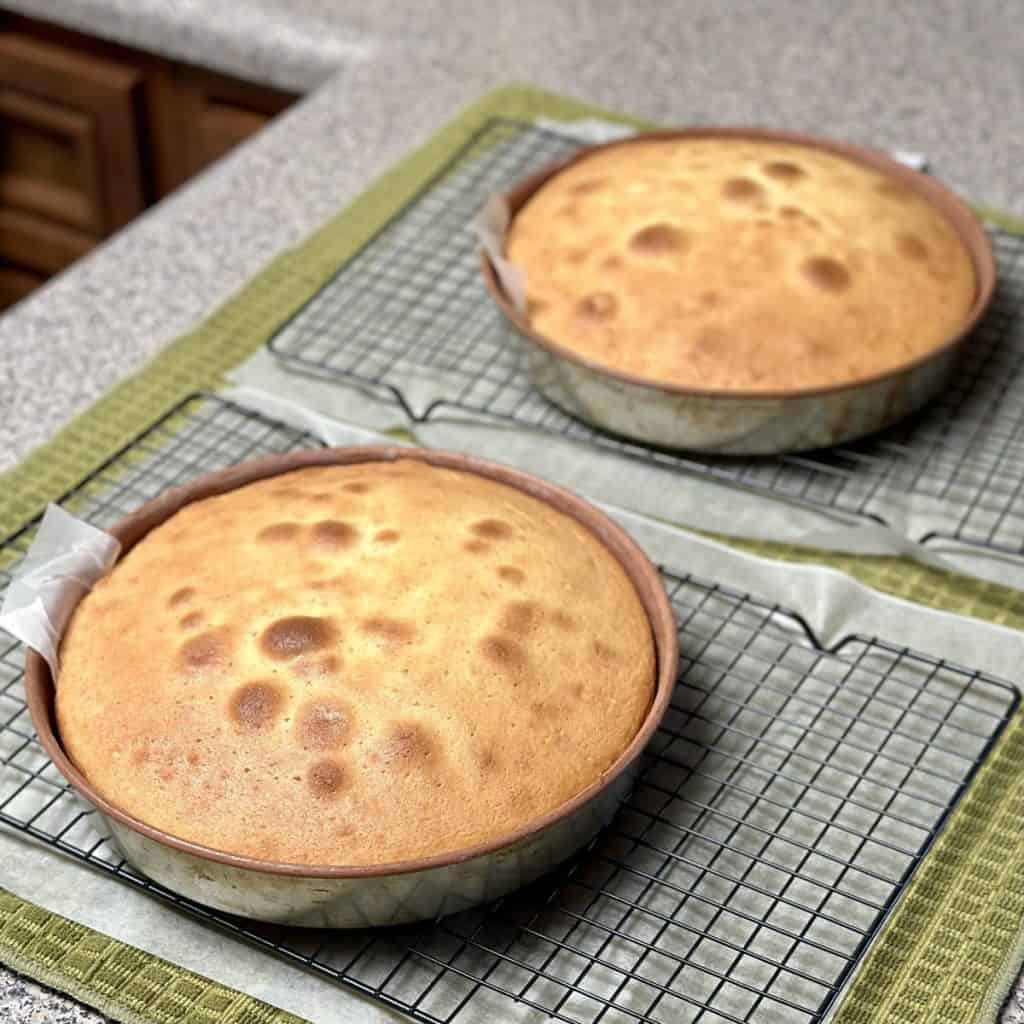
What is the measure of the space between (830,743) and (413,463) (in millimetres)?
343

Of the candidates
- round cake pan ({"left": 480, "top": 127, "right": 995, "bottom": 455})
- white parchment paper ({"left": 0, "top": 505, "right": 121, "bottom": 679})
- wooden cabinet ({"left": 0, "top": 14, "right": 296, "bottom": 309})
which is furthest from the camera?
wooden cabinet ({"left": 0, "top": 14, "right": 296, "bottom": 309})

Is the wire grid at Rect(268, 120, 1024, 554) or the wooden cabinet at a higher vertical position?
the wire grid at Rect(268, 120, 1024, 554)

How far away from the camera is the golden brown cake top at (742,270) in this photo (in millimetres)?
1167

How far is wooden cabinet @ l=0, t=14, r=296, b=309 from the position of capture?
6.30ft

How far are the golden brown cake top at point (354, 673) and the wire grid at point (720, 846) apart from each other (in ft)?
0.24

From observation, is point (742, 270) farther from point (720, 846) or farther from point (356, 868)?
point (356, 868)

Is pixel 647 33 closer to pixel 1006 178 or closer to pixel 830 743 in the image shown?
pixel 1006 178

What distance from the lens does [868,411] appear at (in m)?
1.17

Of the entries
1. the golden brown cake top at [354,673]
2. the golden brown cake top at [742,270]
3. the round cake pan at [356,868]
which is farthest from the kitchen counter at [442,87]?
the round cake pan at [356,868]

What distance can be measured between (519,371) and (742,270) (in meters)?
0.23

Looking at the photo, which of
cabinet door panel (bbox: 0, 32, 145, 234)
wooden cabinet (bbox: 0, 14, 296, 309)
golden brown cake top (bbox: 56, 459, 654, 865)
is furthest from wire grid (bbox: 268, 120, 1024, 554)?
cabinet door panel (bbox: 0, 32, 145, 234)

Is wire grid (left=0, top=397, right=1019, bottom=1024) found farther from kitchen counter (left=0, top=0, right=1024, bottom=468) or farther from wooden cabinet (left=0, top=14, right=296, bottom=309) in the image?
wooden cabinet (left=0, top=14, right=296, bottom=309)

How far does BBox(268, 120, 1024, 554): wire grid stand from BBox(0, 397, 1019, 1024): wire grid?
0.55 feet

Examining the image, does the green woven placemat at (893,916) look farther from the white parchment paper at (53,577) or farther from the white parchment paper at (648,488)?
the white parchment paper at (53,577)
